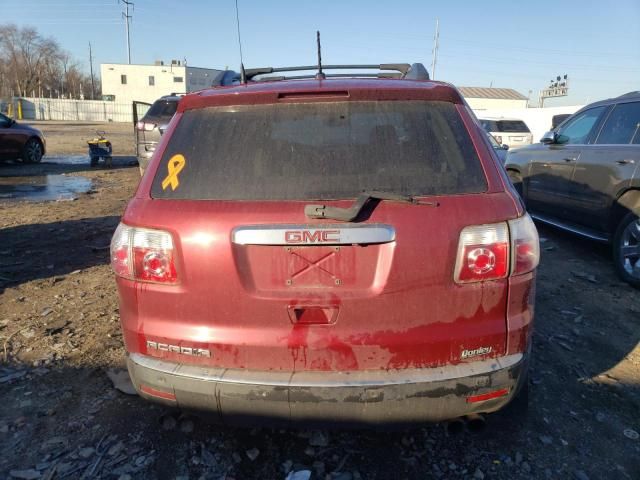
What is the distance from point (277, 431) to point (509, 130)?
1804 cm

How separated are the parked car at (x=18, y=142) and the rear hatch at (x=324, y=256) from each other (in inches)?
639

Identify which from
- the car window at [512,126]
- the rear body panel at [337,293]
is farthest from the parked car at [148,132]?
the car window at [512,126]

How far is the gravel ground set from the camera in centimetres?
239

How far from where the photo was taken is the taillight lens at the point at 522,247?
2.06 metres

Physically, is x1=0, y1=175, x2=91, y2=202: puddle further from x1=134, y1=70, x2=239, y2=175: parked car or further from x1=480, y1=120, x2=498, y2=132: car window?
x1=480, y1=120, x2=498, y2=132: car window

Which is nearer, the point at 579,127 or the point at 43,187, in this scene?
the point at 579,127

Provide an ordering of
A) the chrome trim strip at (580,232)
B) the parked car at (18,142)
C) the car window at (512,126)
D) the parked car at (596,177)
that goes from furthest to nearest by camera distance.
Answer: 1. the car window at (512,126)
2. the parked car at (18,142)
3. the chrome trim strip at (580,232)
4. the parked car at (596,177)

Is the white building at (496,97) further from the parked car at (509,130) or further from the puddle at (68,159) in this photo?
the puddle at (68,159)

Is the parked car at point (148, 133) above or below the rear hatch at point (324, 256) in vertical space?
above

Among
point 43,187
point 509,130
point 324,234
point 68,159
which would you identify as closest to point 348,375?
point 324,234

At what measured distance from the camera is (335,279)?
1993 millimetres

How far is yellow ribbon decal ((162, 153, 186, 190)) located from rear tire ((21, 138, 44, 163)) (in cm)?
1659

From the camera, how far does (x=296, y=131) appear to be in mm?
2229

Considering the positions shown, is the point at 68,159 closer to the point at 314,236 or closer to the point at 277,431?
the point at 277,431
